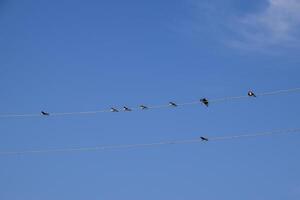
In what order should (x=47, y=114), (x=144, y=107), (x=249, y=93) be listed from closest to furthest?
1. (x=249, y=93)
2. (x=144, y=107)
3. (x=47, y=114)

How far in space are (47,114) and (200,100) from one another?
36.1 ft

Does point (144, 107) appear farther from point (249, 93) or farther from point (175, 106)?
point (249, 93)

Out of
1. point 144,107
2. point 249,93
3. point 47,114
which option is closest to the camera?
point 249,93

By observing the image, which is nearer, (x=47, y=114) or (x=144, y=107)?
(x=144, y=107)

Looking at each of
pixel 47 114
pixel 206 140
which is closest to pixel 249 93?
pixel 206 140

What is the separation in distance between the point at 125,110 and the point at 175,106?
13.9ft

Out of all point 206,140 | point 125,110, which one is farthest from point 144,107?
point 206,140

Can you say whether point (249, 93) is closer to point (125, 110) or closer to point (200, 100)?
point (200, 100)

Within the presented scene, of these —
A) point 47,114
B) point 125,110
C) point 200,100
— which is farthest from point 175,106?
point 47,114

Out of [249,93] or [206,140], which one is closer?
[249,93]

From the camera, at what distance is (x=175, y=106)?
4219 cm

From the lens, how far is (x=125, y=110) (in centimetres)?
4525

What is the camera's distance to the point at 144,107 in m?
44.2

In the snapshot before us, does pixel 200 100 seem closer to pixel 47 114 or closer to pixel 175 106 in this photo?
pixel 175 106
